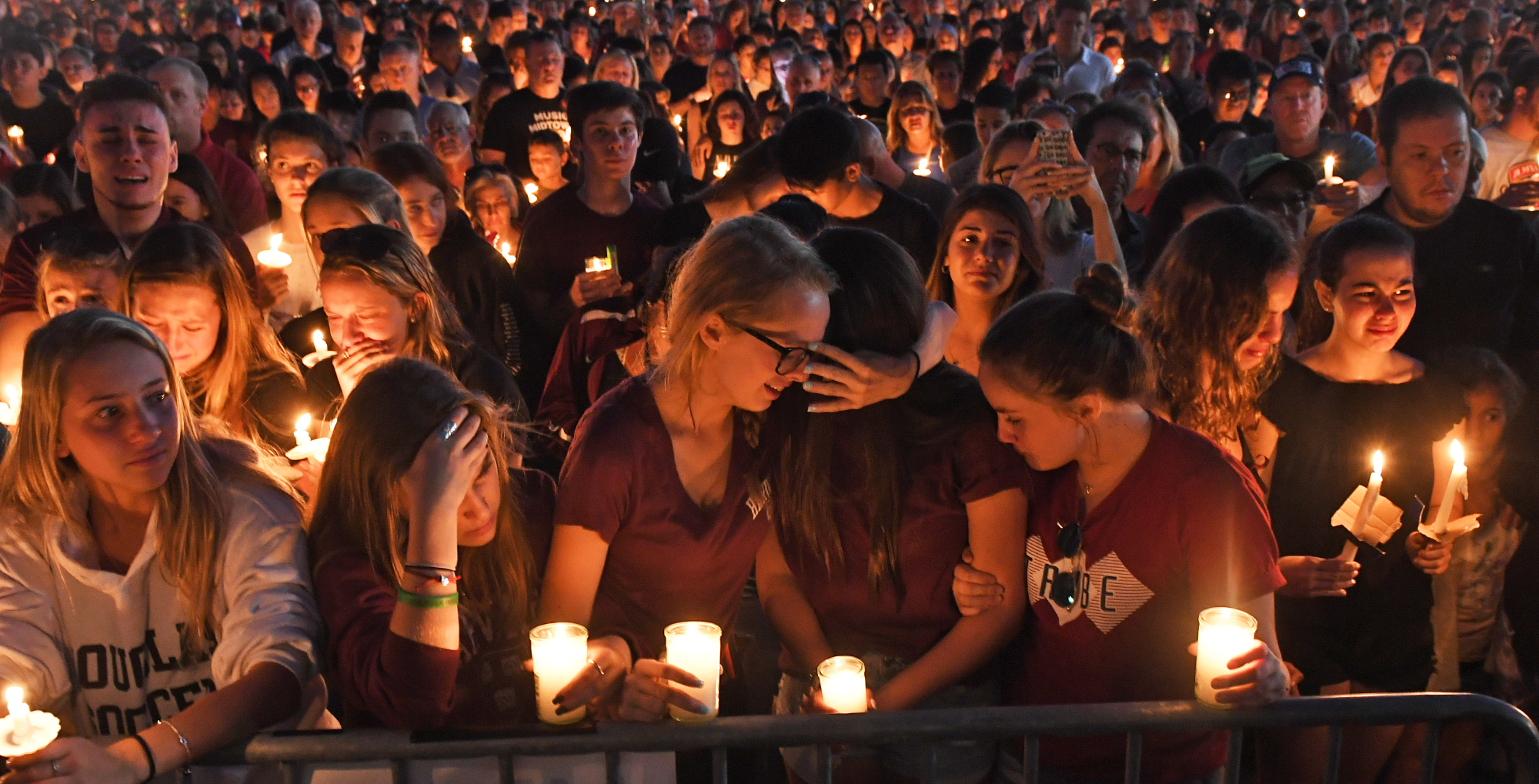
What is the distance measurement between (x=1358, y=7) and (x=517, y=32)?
10.5 metres

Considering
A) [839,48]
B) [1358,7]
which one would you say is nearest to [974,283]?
[839,48]

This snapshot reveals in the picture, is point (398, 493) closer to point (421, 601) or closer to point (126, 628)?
point (421, 601)

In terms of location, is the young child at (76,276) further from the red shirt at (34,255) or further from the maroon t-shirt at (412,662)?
the maroon t-shirt at (412,662)

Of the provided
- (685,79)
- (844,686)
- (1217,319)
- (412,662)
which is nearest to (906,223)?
(1217,319)

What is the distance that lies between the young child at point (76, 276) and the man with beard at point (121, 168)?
549 mm

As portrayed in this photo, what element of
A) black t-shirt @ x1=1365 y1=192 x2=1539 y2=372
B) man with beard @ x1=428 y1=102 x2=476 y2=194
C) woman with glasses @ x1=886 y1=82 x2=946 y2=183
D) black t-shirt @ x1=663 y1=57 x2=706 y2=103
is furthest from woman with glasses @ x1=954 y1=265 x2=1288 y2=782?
black t-shirt @ x1=663 y1=57 x2=706 y2=103

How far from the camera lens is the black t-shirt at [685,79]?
35.3ft

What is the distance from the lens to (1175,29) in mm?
10711

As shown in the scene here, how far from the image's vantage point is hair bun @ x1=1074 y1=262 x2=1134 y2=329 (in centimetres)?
237

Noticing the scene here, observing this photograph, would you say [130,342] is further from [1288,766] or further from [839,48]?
[839,48]

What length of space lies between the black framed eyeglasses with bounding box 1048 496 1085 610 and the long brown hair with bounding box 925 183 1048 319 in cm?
152

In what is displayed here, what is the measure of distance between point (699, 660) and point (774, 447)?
637mm

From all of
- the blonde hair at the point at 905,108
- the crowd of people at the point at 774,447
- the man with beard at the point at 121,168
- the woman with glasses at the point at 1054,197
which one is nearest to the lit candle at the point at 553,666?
the crowd of people at the point at 774,447

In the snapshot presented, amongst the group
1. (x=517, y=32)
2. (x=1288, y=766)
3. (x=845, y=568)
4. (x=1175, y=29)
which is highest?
(x=1175, y=29)
